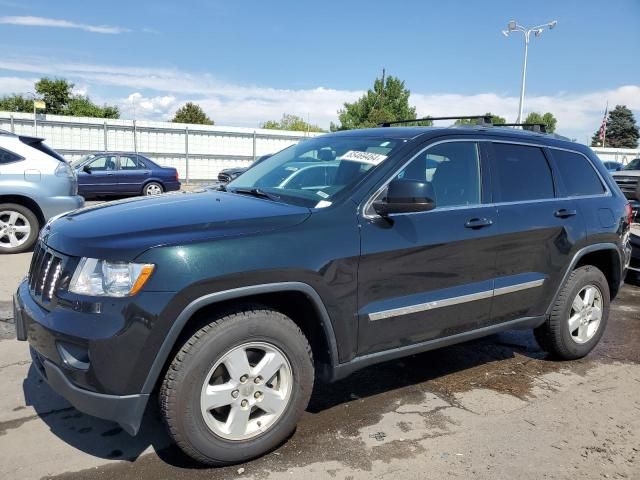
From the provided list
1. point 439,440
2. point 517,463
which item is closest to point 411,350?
point 439,440

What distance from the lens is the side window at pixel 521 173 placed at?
390 centimetres

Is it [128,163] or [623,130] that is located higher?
[623,130]

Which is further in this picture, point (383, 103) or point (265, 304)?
point (383, 103)

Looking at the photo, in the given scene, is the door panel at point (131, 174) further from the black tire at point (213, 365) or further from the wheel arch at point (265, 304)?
the black tire at point (213, 365)

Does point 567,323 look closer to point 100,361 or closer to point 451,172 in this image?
point 451,172

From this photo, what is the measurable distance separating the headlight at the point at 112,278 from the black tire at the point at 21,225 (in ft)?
19.6

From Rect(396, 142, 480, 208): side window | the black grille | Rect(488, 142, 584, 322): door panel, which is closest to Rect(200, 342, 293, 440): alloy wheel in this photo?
the black grille

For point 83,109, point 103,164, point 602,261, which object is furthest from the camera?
point 83,109

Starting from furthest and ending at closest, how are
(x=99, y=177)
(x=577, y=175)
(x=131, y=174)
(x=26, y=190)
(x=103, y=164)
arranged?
1. (x=131, y=174)
2. (x=103, y=164)
3. (x=99, y=177)
4. (x=26, y=190)
5. (x=577, y=175)

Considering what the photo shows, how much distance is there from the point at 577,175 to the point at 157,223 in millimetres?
3418

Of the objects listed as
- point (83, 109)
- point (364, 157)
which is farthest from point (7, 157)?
point (83, 109)

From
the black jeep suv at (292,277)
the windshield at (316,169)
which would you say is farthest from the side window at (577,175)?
the windshield at (316,169)

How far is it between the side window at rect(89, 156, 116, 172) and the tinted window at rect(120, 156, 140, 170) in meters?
0.23

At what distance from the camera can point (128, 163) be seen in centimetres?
1680
